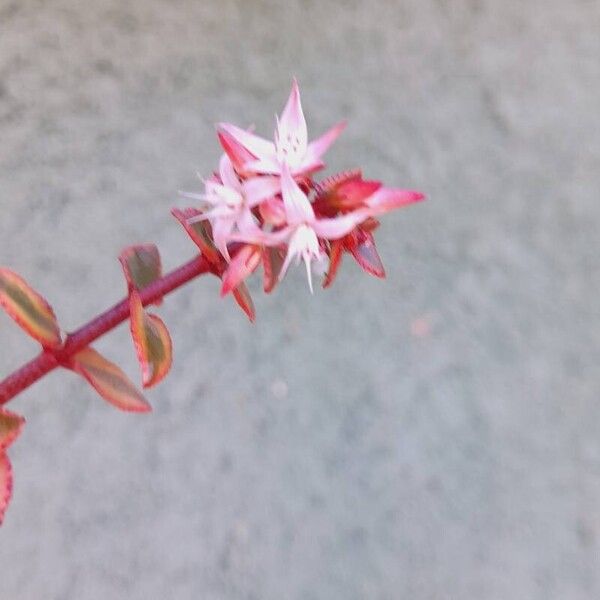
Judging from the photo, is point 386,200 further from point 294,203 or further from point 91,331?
point 91,331

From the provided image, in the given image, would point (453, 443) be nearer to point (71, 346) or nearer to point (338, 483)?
point (338, 483)

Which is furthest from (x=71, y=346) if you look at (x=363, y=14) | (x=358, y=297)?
(x=363, y=14)

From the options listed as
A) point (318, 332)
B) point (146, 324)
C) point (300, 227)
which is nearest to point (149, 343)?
point (146, 324)

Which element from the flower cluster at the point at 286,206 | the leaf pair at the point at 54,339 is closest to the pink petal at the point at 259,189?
the flower cluster at the point at 286,206

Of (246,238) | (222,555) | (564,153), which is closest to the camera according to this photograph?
(246,238)

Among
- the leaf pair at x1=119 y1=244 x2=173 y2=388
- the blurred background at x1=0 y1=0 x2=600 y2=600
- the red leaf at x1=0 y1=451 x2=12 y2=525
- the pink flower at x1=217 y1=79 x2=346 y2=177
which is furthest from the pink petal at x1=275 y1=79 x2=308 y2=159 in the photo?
the blurred background at x1=0 y1=0 x2=600 y2=600

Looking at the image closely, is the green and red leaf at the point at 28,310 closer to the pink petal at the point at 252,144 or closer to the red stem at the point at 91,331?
the red stem at the point at 91,331

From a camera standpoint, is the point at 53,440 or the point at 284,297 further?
the point at 284,297
